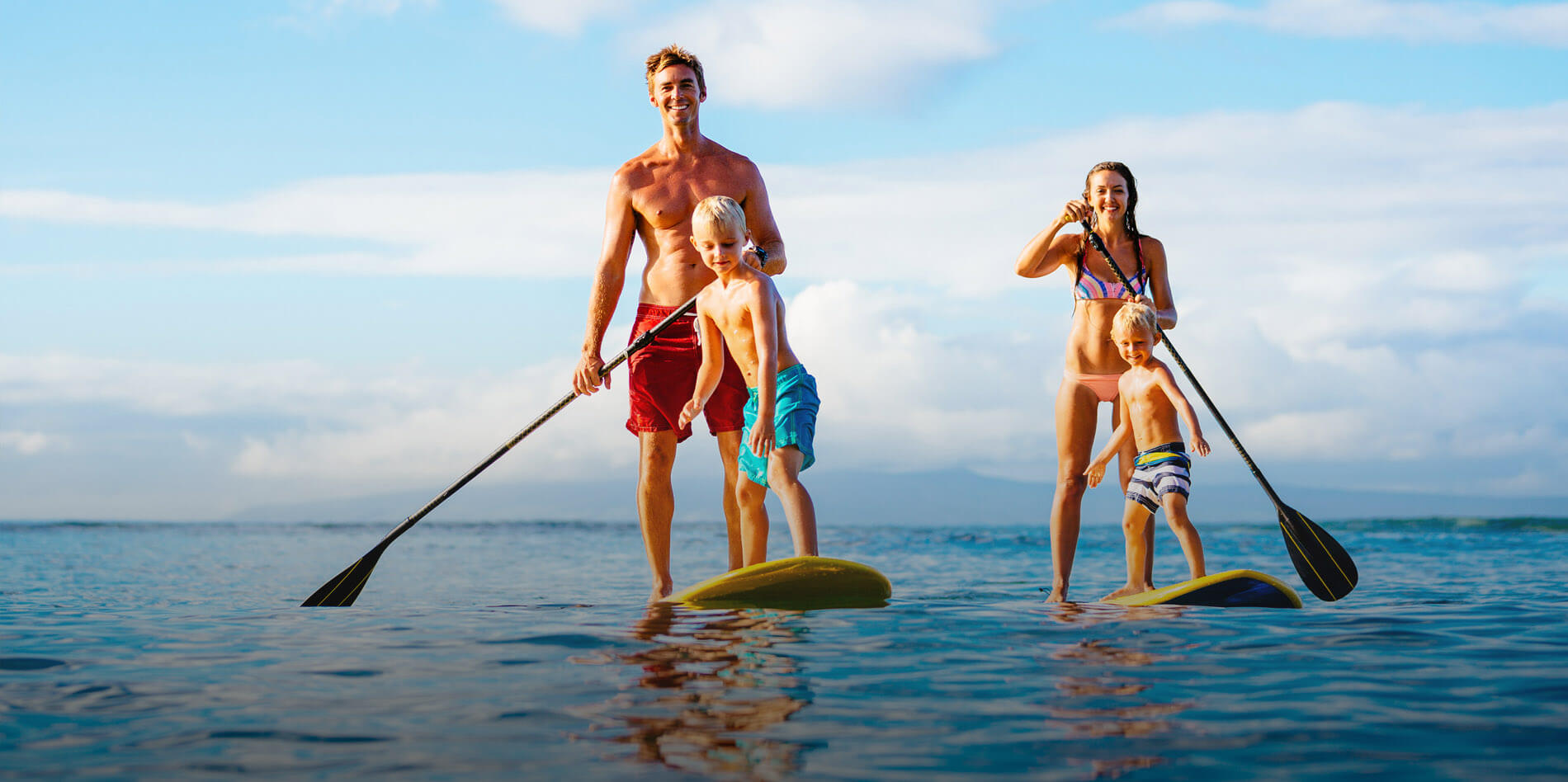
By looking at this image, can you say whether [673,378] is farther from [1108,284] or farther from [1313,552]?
[1313,552]

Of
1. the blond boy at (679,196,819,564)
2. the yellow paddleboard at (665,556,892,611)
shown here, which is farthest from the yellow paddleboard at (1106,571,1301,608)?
the blond boy at (679,196,819,564)

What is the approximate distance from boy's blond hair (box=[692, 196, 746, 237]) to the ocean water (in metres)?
1.75

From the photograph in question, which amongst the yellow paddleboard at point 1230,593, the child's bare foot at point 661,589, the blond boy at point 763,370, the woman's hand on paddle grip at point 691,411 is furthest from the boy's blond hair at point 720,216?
the yellow paddleboard at point 1230,593

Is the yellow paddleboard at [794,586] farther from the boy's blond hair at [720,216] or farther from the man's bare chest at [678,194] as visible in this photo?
the man's bare chest at [678,194]

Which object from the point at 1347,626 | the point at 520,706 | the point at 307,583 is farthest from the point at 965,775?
the point at 307,583

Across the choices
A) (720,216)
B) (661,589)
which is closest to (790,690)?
(720,216)

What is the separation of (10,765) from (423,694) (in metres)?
1.04

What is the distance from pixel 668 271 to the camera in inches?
234

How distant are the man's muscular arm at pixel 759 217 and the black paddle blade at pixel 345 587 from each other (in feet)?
9.03

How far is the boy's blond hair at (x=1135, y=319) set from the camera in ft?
19.0

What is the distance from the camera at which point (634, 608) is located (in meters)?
5.59

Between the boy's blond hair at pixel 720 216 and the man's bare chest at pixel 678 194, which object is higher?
the man's bare chest at pixel 678 194

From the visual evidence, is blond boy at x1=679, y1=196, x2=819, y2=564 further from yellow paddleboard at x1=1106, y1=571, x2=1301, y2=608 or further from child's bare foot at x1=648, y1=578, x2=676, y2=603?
yellow paddleboard at x1=1106, y1=571, x2=1301, y2=608

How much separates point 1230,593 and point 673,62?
3900 mm
